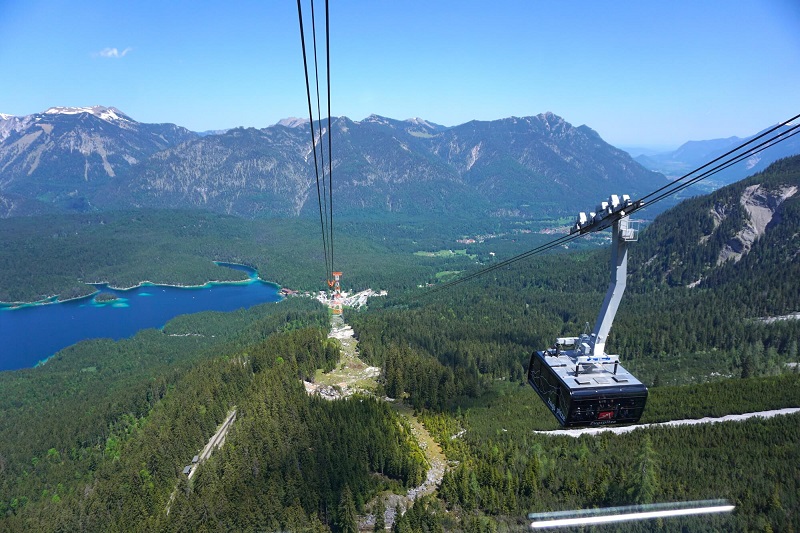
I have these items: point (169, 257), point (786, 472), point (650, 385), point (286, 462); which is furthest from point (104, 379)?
point (169, 257)

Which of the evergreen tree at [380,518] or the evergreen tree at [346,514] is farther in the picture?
the evergreen tree at [380,518]

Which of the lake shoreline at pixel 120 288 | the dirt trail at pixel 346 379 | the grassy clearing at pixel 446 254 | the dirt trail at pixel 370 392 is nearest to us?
the dirt trail at pixel 370 392

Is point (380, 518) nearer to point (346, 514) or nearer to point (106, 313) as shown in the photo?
point (346, 514)

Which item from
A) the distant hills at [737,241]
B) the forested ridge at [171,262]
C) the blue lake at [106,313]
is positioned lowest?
the blue lake at [106,313]

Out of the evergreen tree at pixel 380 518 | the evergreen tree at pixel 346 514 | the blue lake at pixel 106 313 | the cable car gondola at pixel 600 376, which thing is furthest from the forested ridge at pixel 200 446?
the blue lake at pixel 106 313

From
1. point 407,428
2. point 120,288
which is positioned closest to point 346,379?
point 407,428

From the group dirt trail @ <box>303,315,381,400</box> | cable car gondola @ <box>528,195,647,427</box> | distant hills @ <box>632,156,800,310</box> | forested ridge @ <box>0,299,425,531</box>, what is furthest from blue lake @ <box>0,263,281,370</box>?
cable car gondola @ <box>528,195,647,427</box>

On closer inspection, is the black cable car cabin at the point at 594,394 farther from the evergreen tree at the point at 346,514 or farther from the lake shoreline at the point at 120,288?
the lake shoreline at the point at 120,288

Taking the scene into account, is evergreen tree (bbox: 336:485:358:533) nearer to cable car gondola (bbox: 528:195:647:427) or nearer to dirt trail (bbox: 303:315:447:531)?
dirt trail (bbox: 303:315:447:531)
